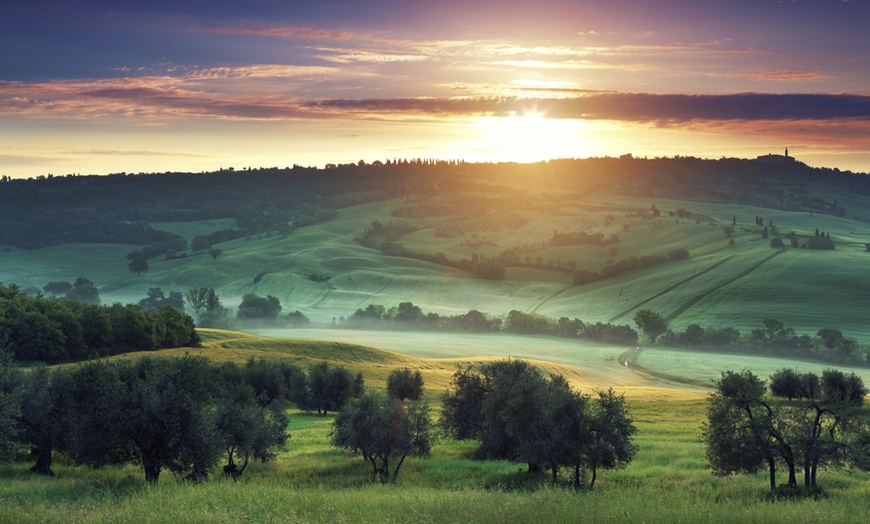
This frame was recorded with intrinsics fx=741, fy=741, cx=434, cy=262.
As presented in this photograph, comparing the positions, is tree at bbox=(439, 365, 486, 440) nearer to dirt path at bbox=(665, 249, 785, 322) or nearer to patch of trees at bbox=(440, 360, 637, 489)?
patch of trees at bbox=(440, 360, 637, 489)

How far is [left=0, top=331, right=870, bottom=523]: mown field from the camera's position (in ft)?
63.1

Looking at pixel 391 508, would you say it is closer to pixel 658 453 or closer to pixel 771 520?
pixel 771 520

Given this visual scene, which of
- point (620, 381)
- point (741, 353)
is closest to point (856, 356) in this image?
point (741, 353)

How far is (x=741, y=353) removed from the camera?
140 m

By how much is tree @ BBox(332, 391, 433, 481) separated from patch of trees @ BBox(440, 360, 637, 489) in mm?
4658

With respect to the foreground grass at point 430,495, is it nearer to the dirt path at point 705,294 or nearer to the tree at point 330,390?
the tree at point 330,390

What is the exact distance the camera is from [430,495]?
23.9m

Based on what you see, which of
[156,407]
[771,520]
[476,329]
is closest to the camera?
[771,520]

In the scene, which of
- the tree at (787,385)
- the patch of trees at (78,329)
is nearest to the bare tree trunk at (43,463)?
the patch of trees at (78,329)

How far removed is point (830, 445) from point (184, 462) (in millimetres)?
27005

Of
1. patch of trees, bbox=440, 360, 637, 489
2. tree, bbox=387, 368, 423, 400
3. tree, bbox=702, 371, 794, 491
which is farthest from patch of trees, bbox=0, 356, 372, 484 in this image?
tree, bbox=387, 368, 423, 400

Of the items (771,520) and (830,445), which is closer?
(771,520)

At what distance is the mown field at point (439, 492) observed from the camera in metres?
19.2

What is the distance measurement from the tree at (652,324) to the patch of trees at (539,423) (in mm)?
109256
